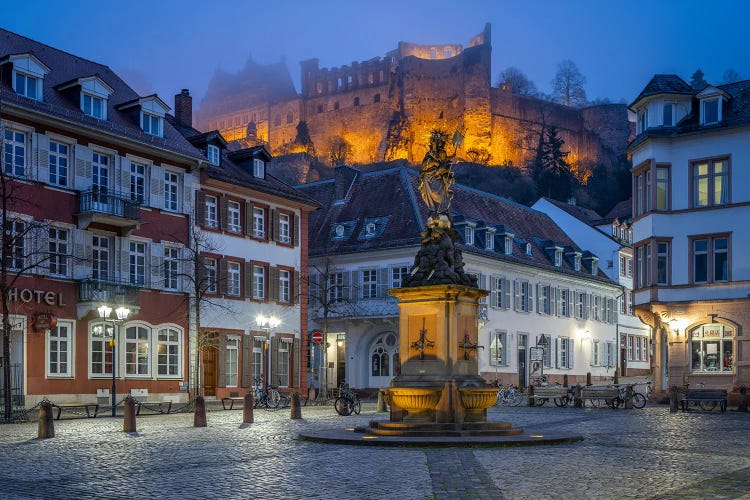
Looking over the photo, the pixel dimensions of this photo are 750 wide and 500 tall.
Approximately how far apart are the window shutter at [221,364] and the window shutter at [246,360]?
1.12 meters

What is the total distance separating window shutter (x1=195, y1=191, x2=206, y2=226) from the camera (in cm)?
3794

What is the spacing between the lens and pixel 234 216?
40.2 metres

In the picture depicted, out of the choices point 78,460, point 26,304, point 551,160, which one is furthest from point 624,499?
point 551,160

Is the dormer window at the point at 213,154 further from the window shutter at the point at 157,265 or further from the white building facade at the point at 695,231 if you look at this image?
the white building facade at the point at 695,231

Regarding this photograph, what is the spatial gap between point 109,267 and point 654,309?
1909 centimetres

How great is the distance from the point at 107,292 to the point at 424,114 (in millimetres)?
87553

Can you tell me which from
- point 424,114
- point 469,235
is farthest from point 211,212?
point 424,114

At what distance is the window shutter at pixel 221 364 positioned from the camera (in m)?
38.2

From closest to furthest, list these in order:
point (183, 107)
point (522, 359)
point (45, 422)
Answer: point (45, 422) → point (183, 107) → point (522, 359)

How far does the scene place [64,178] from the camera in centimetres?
3275

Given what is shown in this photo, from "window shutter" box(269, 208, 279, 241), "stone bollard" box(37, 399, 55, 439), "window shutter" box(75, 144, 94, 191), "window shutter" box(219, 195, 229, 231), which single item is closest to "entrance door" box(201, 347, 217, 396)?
"window shutter" box(219, 195, 229, 231)

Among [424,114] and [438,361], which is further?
[424,114]

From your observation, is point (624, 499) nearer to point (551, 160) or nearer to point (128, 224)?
point (128, 224)

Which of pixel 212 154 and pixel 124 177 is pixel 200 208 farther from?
pixel 124 177
